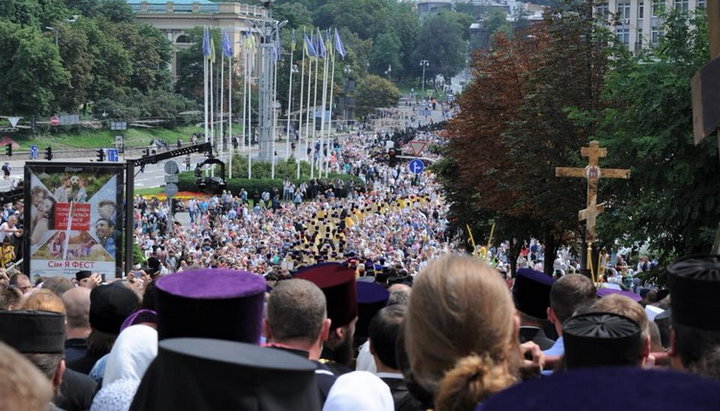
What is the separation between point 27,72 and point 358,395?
8793cm

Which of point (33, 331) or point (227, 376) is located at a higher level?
point (227, 376)

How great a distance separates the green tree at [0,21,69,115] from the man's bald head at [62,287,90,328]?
83.8 metres

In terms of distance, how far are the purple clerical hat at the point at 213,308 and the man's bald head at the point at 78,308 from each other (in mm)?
3011

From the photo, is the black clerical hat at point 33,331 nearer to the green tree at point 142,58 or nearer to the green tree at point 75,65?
the green tree at point 75,65

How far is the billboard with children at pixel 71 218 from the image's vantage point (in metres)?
18.8

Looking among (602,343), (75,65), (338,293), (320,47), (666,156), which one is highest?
(320,47)

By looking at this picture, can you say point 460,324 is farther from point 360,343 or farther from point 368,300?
point 360,343

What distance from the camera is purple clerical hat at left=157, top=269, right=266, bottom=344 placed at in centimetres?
402

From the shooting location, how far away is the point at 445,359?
3422 millimetres

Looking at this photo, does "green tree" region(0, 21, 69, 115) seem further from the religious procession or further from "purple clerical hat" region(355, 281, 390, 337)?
"purple clerical hat" region(355, 281, 390, 337)

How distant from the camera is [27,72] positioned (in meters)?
89.2

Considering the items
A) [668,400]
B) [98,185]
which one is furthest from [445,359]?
[98,185]

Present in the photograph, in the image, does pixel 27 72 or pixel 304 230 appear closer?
pixel 304 230

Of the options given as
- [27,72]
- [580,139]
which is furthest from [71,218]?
[27,72]
